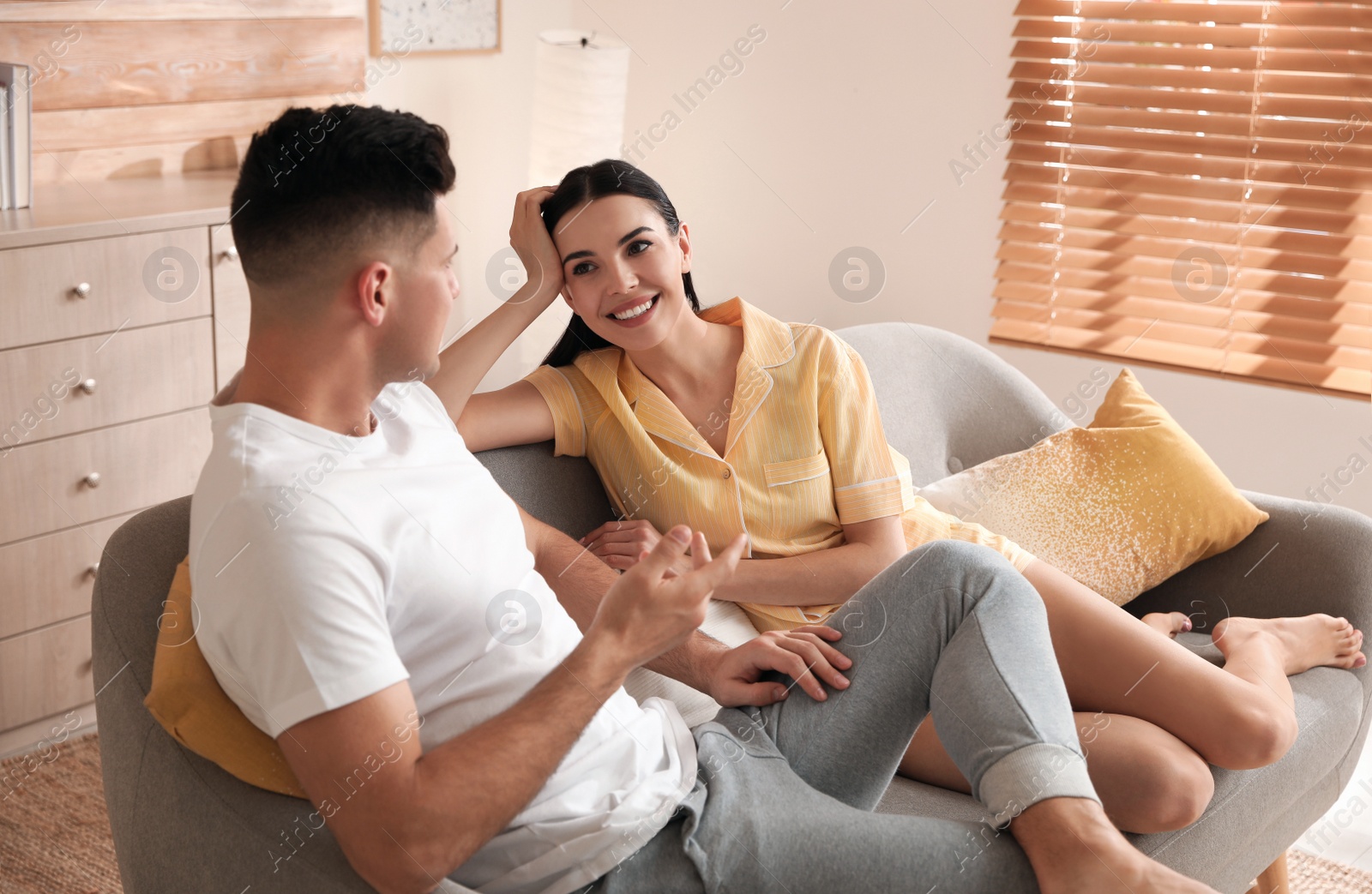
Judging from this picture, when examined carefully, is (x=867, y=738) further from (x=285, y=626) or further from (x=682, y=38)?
(x=682, y=38)

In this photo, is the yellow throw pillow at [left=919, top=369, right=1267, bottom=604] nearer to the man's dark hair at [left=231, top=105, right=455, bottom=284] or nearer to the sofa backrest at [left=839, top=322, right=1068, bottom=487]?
the sofa backrest at [left=839, top=322, right=1068, bottom=487]

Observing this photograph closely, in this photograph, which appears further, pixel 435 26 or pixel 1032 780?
pixel 435 26

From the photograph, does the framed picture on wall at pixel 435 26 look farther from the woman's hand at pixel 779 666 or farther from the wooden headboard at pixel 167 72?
the woman's hand at pixel 779 666

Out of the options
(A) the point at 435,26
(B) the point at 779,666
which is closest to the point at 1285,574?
(B) the point at 779,666

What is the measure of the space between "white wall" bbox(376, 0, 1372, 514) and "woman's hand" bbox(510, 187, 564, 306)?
2007 mm

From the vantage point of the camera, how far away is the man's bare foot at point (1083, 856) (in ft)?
3.70

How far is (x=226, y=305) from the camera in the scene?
8.55ft

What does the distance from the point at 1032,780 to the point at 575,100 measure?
2836 millimetres

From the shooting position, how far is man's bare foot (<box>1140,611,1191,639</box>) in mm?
2014

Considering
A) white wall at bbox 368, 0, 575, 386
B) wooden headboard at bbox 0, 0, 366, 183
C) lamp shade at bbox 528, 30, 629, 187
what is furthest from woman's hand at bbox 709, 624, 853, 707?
white wall at bbox 368, 0, 575, 386

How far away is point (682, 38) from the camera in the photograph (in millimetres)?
3947

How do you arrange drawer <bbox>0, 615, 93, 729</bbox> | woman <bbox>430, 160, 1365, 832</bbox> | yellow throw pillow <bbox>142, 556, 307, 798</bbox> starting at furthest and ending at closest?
drawer <bbox>0, 615, 93, 729</bbox> < woman <bbox>430, 160, 1365, 832</bbox> < yellow throw pillow <bbox>142, 556, 307, 798</bbox>

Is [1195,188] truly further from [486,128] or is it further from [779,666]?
[779,666]

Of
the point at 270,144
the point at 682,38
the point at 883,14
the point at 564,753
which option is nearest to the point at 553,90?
the point at 682,38
